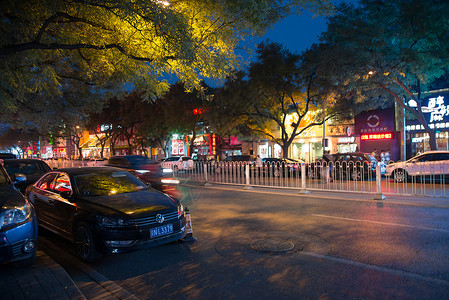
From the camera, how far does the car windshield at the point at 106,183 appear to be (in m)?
5.89

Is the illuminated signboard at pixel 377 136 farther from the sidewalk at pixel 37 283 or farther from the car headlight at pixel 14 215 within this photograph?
the car headlight at pixel 14 215

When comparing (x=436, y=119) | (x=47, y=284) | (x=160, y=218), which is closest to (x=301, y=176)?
(x=160, y=218)

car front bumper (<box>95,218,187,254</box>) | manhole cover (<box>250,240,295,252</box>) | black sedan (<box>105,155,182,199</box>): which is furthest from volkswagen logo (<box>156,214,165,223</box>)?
black sedan (<box>105,155,182,199</box>)

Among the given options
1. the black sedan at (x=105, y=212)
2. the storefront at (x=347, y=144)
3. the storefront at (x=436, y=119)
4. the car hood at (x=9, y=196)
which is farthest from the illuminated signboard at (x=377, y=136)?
the car hood at (x=9, y=196)

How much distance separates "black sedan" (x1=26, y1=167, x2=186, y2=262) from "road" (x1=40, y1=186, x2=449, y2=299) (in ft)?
1.35

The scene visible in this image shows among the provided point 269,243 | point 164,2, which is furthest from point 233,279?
point 164,2

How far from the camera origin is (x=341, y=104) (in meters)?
24.5

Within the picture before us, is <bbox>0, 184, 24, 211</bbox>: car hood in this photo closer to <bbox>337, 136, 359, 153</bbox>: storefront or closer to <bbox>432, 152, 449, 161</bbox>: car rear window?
<bbox>432, 152, 449, 161</bbox>: car rear window

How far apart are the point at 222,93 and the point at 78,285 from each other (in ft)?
70.7

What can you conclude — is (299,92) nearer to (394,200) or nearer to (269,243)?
Result: (394,200)

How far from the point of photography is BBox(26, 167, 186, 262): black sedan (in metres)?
4.93

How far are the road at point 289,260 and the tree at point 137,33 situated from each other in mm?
4237

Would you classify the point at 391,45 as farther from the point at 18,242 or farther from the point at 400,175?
the point at 18,242

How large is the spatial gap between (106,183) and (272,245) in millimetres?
3637
